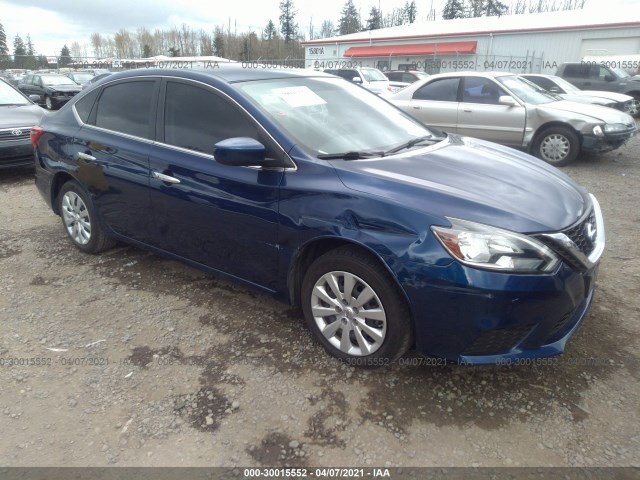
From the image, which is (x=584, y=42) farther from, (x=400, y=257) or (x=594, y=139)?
(x=400, y=257)

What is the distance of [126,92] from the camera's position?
3.84 m

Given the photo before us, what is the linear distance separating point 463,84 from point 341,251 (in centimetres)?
686

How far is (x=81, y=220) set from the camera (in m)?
4.35

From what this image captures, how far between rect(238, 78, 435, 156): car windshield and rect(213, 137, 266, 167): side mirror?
0.86ft

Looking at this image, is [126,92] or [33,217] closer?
[126,92]

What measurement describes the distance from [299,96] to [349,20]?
238 ft

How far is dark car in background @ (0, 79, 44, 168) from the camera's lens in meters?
7.04

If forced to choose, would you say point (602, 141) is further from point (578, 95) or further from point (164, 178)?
point (164, 178)

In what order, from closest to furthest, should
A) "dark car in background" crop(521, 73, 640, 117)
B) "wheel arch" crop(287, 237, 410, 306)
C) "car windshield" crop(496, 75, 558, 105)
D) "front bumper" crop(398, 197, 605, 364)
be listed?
"front bumper" crop(398, 197, 605, 364)
"wheel arch" crop(287, 237, 410, 306)
"car windshield" crop(496, 75, 558, 105)
"dark car in background" crop(521, 73, 640, 117)

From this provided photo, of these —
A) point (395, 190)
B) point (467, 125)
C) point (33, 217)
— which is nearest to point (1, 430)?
point (395, 190)

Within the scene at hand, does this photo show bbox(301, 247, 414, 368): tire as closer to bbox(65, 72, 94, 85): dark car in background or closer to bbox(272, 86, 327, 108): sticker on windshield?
bbox(272, 86, 327, 108): sticker on windshield

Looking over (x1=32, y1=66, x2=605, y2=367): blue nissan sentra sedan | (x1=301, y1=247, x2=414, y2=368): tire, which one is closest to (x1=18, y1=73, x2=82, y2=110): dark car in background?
(x1=32, y1=66, x2=605, y2=367): blue nissan sentra sedan

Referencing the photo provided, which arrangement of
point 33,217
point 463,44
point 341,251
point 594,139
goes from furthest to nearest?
point 463,44 → point 594,139 → point 33,217 → point 341,251

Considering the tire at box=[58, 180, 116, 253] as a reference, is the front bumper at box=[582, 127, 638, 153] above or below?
above
